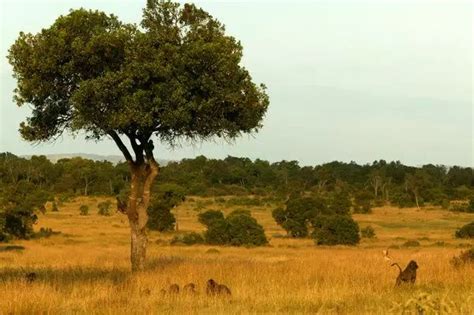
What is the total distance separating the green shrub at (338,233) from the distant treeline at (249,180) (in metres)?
46.1

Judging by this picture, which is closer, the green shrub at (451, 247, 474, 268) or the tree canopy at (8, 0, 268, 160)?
the tree canopy at (8, 0, 268, 160)

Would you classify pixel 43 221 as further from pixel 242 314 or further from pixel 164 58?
pixel 242 314

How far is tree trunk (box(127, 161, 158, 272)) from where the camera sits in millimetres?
16188

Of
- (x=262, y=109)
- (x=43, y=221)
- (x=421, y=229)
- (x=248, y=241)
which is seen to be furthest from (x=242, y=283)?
(x=43, y=221)

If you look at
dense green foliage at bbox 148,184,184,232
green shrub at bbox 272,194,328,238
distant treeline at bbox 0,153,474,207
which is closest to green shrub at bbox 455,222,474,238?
green shrub at bbox 272,194,328,238

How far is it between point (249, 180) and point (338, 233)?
8370cm

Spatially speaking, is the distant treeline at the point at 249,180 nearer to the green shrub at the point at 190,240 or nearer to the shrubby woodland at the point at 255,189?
the shrubby woodland at the point at 255,189

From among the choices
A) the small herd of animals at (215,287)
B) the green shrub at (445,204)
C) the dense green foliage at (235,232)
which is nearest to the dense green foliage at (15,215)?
the dense green foliage at (235,232)

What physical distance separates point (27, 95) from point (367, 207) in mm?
67426

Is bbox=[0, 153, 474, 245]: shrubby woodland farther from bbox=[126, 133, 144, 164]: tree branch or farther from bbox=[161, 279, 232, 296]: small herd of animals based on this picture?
bbox=[161, 279, 232, 296]: small herd of animals

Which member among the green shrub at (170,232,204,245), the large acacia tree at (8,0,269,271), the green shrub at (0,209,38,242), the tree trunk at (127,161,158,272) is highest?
the large acacia tree at (8,0,269,271)

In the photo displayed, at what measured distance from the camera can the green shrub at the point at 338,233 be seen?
137 ft

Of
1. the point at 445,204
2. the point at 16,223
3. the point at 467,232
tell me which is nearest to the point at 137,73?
the point at 16,223

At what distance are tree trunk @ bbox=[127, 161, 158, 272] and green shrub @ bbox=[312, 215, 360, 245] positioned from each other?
89.9ft
